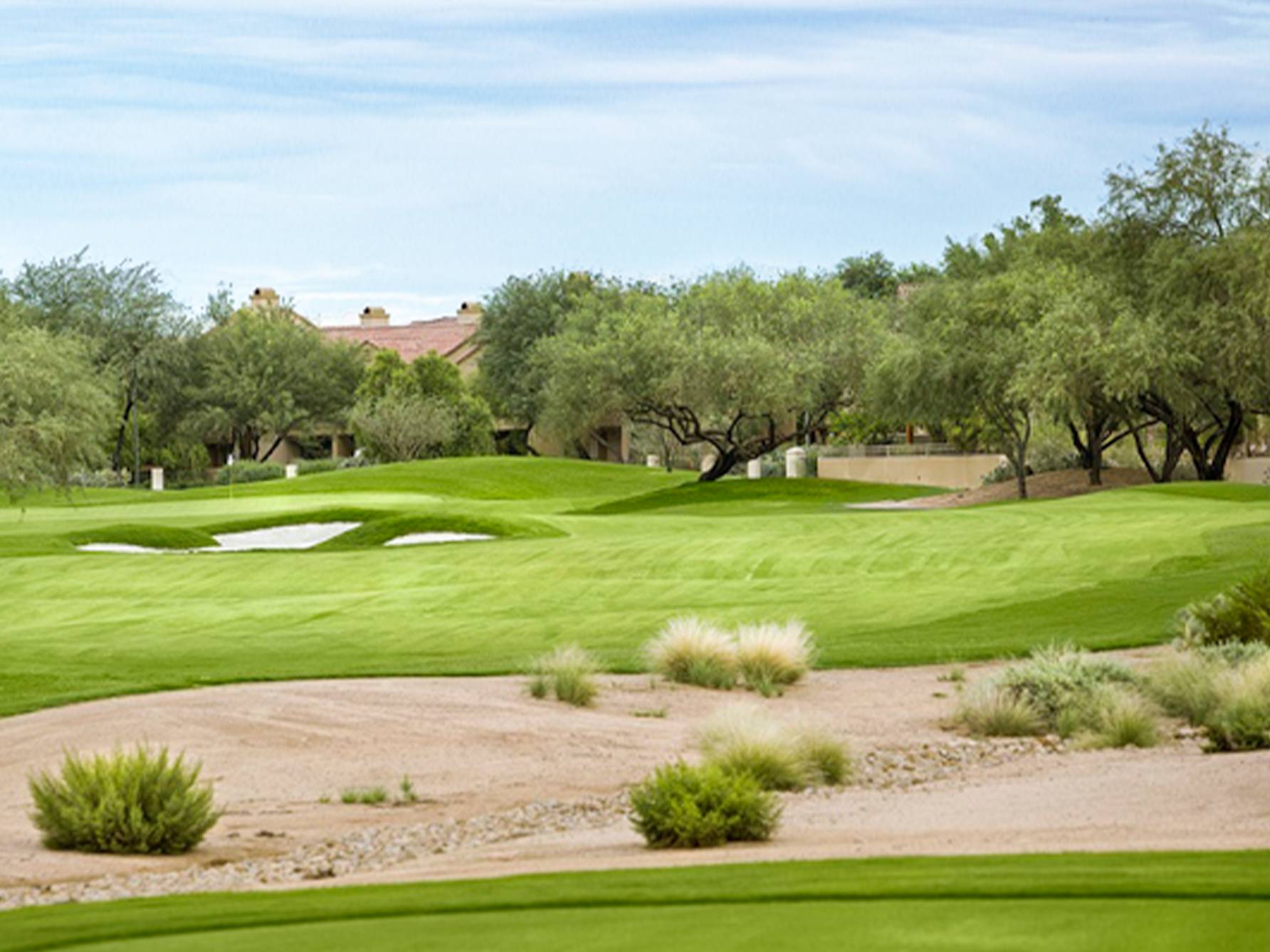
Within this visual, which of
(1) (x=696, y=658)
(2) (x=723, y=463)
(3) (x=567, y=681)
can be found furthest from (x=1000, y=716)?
(2) (x=723, y=463)

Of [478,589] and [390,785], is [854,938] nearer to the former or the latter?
[390,785]

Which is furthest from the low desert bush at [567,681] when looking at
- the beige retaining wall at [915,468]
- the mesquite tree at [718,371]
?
the beige retaining wall at [915,468]

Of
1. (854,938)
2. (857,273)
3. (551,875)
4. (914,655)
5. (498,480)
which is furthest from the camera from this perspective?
(857,273)

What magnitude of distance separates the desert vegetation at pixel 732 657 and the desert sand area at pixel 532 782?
0.24 m

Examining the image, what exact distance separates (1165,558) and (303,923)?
23.0 m

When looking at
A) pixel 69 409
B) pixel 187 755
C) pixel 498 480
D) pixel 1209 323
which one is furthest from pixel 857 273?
pixel 187 755

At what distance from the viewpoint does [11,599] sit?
1133 inches

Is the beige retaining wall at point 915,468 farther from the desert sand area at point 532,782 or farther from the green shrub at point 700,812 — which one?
the green shrub at point 700,812

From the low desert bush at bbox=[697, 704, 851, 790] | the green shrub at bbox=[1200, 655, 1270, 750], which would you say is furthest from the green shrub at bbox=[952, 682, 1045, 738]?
the low desert bush at bbox=[697, 704, 851, 790]

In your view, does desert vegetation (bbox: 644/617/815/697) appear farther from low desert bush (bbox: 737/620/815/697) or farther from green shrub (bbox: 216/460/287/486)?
green shrub (bbox: 216/460/287/486)

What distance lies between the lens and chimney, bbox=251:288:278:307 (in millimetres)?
95562

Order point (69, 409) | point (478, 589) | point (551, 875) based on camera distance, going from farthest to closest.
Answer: point (69, 409), point (478, 589), point (551, 875)

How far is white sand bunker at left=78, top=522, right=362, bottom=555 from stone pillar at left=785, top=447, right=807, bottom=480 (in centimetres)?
2826

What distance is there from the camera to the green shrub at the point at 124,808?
11.3 meters
